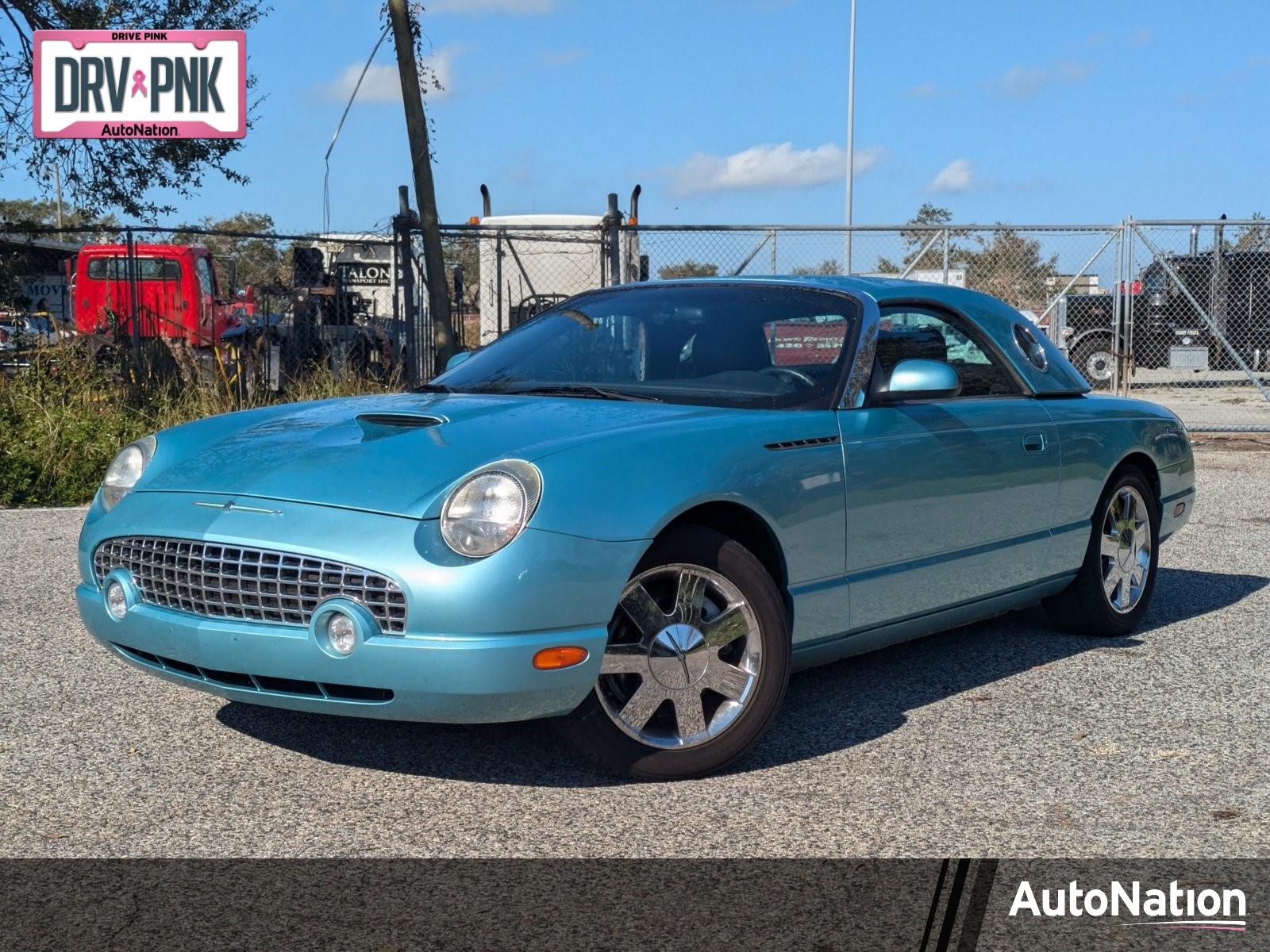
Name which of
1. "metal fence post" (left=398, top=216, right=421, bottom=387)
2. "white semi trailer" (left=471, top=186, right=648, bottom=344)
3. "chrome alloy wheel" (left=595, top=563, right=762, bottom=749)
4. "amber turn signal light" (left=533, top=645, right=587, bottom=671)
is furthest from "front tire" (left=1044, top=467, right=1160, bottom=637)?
"white semi trailer" (left=471, top=186, right=648, bottom=344)

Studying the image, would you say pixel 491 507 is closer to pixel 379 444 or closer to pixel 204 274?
pixel 379 444

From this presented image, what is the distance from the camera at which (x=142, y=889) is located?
10.6 feet

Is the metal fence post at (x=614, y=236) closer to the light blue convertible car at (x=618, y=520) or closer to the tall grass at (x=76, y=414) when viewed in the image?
the tall grass at (x=76, y=414)

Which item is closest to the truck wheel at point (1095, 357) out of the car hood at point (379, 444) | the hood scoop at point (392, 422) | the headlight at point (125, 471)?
the car hood at point (379, 444)

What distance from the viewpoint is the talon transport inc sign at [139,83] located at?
1507cm

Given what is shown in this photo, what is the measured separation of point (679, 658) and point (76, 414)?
8.41 meters

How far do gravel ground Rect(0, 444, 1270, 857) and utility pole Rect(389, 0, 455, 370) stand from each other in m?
7.99

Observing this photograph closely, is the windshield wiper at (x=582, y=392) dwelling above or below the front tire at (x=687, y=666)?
above

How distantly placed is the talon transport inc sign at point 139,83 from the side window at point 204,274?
4.47 meters

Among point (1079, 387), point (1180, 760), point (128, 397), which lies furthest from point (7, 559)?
point (1180, 760)

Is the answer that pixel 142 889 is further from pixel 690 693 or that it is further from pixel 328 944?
pixel 690 693

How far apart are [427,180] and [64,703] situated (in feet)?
30.3

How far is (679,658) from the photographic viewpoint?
401 cm

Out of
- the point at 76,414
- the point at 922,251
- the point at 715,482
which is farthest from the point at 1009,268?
the point at 715,482
